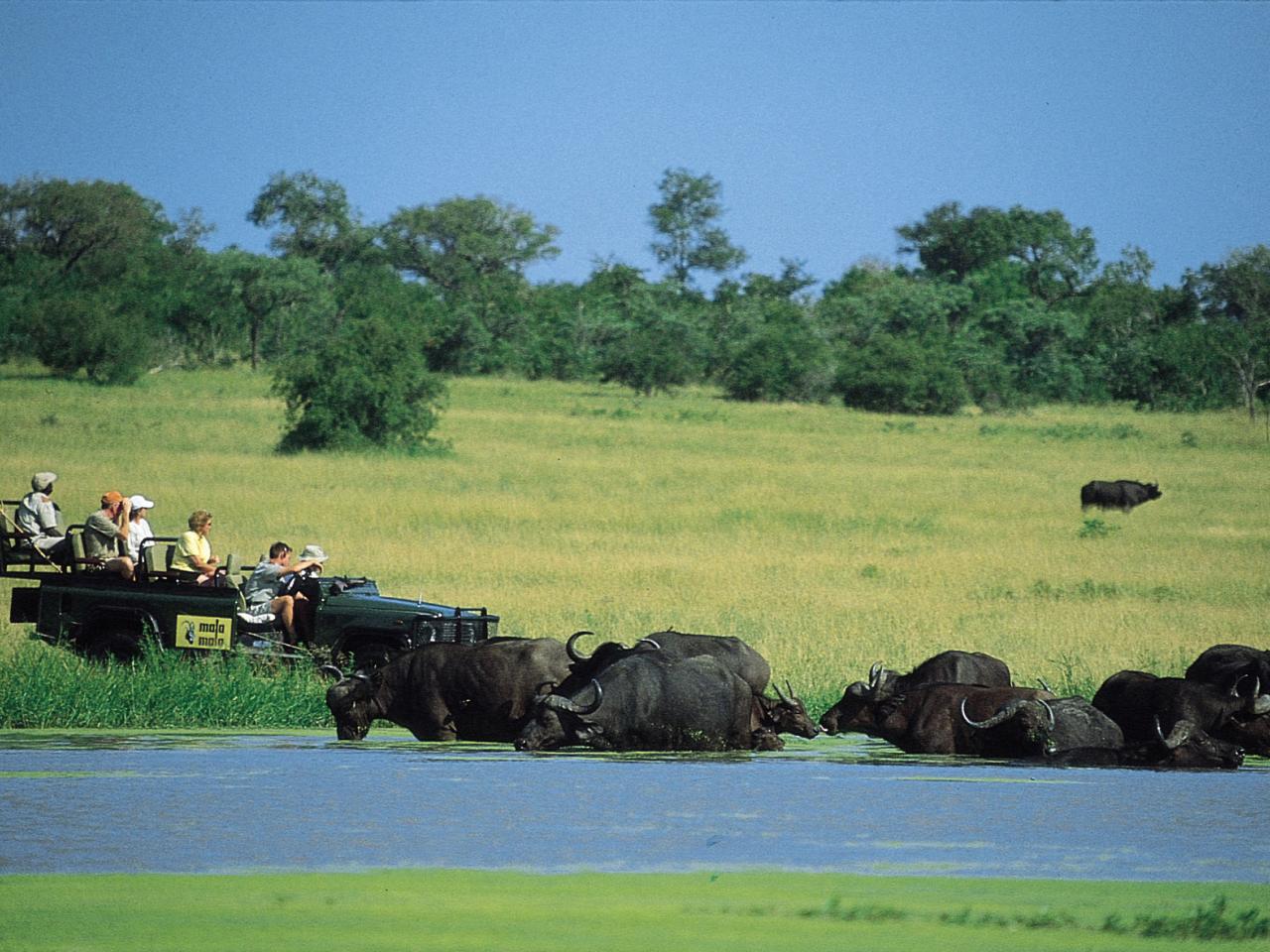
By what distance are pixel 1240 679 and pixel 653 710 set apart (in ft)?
14.9

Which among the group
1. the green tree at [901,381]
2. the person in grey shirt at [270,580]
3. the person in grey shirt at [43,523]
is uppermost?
the green tree at [901,381]

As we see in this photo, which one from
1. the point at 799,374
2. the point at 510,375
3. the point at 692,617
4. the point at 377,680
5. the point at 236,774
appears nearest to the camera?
the point at 236,774

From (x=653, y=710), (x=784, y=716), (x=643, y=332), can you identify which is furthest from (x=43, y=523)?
(x=643, y=332)

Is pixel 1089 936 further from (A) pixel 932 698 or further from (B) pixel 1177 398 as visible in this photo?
(B) pixel 1177 398

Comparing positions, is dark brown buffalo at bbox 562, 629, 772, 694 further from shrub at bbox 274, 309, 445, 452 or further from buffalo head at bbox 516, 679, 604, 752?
shrub at bbox 274, 309, 445, 452

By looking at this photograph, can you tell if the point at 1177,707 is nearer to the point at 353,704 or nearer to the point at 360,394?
the point at 353,704

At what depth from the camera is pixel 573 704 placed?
45.9ft

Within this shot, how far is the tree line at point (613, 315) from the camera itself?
249 ft

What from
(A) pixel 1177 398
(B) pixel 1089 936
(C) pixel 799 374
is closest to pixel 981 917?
(B) pixel 1089 936

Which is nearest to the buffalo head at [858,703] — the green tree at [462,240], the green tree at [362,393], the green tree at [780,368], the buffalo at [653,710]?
the buffalo at [653,710]

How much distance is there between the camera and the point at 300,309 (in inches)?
3428

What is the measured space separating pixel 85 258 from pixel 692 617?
7320 centimetres

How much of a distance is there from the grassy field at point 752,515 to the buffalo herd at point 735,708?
6.87ft

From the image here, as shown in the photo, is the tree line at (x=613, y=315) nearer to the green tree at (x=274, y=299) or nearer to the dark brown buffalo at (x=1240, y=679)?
the green tree at (x=274, y=299)
